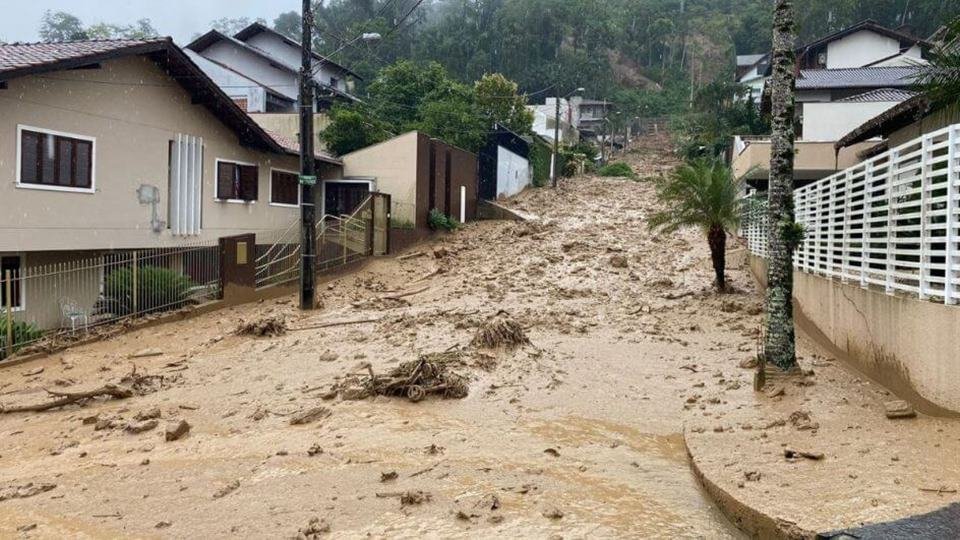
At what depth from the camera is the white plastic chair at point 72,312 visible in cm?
1432

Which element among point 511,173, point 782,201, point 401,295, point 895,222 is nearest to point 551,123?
point 511,173

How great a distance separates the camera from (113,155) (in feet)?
55.2

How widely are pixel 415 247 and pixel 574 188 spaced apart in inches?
823

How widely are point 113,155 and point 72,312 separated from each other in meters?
4.15

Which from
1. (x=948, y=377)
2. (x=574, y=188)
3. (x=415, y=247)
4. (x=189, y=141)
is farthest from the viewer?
(x=574, y=188)


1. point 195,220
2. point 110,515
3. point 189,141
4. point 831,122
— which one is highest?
point 831,122

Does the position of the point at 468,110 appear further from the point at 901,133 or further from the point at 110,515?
the point at 110,515

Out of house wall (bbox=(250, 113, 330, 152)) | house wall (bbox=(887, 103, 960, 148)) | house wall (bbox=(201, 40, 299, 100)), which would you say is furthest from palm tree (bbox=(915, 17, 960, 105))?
house wall (bbox=(201, 40, 299, 100))

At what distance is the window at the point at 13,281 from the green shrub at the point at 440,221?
14.5 meters

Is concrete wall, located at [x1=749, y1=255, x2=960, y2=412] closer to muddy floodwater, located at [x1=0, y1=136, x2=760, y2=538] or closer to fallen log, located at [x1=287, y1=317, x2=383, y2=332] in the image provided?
muddy floodwater, located at [x1=0, y1=136, x2=760, y2=538]

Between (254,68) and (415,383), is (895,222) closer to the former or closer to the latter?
(415,383)

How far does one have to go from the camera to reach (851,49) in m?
45.4

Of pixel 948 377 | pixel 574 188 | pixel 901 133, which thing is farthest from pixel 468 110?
pixel 948 377

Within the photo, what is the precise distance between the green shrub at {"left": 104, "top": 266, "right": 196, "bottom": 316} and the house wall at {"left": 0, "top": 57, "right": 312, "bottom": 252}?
1869 mm
